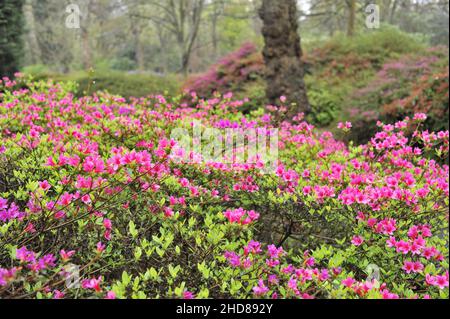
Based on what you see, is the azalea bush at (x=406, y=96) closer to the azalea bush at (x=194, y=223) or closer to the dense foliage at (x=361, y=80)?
the dense foliage at (x=361, y=80)

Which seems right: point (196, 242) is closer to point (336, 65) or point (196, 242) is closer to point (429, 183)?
point (429, 183)

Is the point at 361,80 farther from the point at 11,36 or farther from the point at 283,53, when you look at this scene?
the point at 11,36

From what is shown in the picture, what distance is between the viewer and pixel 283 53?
23.0 feet

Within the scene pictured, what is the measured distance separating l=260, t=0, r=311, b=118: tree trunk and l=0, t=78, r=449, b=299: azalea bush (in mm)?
3991

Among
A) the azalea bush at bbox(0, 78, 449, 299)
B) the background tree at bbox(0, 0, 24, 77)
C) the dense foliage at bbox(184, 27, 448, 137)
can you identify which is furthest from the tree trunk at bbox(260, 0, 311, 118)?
the background tree at bbox(0, 0, 24, 77)

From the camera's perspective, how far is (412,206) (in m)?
2.36

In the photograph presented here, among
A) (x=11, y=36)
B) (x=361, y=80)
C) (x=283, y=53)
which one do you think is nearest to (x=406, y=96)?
(x=283, y=53)

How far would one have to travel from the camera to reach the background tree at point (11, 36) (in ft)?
46.9

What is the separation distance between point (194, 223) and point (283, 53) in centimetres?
544

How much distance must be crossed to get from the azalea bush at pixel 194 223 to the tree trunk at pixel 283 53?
3.99 m

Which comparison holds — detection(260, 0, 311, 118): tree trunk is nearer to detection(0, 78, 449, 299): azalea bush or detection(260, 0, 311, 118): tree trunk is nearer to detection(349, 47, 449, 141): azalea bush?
detection(349, 47, 449, 141): azalea bush

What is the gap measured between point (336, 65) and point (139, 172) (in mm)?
10162

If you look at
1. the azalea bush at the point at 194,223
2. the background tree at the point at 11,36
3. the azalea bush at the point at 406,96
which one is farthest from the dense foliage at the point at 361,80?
the background tree at the point at 11,36
